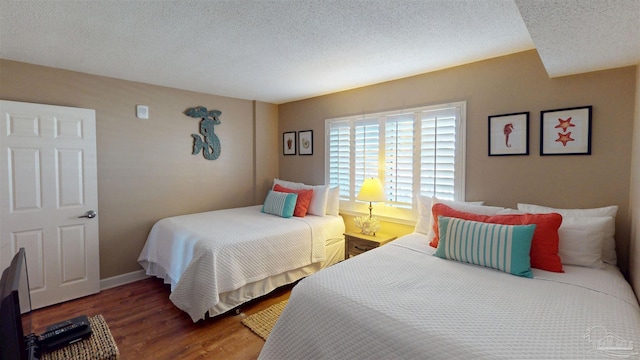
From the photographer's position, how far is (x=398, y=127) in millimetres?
3289

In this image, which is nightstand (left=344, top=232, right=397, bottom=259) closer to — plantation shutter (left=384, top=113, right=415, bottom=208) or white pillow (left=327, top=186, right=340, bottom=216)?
plantation shutter (left=384, top=113, right=415, bottom=208)

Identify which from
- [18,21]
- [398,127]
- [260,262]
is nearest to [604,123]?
[398,127]

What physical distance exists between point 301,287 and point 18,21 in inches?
98.8

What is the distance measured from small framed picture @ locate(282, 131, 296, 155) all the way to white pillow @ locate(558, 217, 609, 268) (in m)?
3.38

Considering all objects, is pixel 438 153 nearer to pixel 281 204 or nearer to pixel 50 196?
pixel 281 204

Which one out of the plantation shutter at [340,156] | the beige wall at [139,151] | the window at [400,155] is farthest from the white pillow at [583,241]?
the beige wall at [139,151]

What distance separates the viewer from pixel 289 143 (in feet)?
15.2

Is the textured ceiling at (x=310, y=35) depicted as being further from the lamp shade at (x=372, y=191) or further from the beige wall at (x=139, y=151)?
the lamp shade at (x=372, y=191)

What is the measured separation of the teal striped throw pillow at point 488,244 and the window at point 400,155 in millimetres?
874

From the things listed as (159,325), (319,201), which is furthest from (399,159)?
(159,325)

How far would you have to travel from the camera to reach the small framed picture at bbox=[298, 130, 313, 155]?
4.30 meters

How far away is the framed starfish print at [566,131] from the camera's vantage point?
2.25 meters

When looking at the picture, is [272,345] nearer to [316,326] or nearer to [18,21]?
[316,326]

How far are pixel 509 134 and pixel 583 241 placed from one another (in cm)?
102
